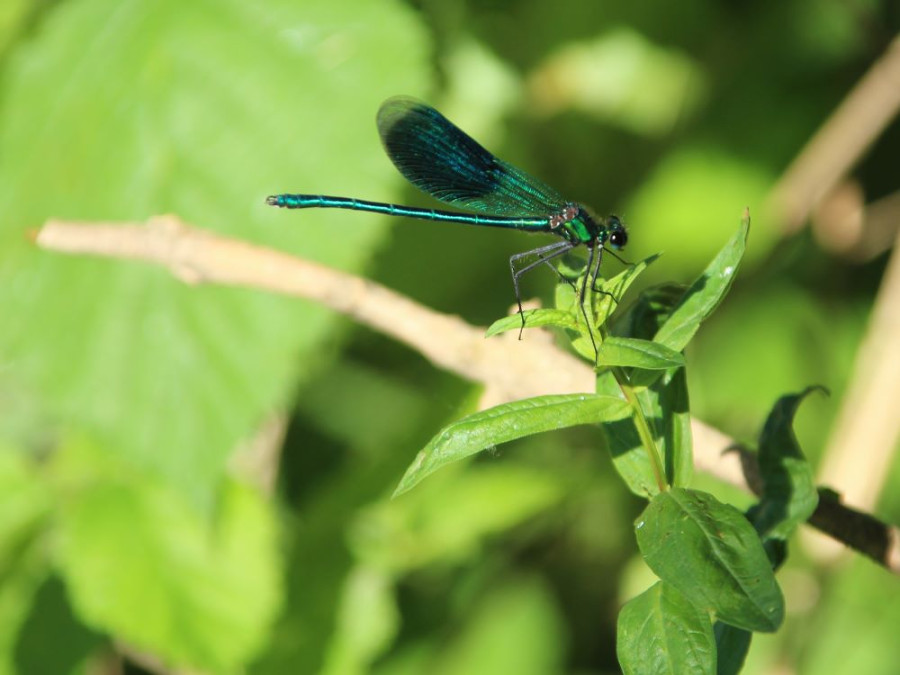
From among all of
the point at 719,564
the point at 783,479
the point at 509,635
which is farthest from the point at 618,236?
the point at 509,635

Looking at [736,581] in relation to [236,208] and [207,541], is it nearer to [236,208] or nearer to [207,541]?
[236,208]

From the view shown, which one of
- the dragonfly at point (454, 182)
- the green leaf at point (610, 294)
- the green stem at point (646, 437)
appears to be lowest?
the dragonfly at point (454, 182)

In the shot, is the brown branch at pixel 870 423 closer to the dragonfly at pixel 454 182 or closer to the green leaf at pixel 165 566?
the dragonfly at pixel 454 182

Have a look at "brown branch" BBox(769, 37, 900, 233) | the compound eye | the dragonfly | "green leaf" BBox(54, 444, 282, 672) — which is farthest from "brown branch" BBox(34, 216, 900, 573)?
"brown branch" BBox(769, 37, 900, 233)

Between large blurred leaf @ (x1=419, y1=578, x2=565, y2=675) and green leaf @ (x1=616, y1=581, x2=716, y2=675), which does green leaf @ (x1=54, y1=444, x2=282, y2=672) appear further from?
green leaf @ (x1=616, y1=581, x2=716, y2=675)

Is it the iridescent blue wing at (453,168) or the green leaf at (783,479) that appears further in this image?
the iridescent blue wing at (453,168)

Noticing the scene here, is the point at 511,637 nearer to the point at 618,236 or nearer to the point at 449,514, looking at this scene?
the point at 449,514

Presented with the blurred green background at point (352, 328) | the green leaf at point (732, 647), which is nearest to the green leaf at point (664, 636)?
the green leaf at point (732, 647)
